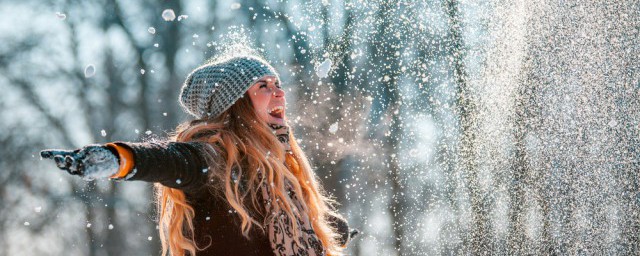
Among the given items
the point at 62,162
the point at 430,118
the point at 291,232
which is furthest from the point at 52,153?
the point at 430,118

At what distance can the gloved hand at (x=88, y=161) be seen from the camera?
6.13ft

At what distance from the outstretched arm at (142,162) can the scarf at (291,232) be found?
1.19 feet

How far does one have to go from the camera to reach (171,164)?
227 centimetres

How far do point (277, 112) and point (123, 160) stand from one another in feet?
3.72

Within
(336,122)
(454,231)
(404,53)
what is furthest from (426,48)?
(454,231)

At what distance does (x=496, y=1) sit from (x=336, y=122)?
340 centimetres

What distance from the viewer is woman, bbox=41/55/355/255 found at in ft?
8.25

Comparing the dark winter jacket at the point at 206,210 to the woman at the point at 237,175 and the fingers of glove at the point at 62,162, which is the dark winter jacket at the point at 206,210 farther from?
the fingers of glove at the point at 62,162

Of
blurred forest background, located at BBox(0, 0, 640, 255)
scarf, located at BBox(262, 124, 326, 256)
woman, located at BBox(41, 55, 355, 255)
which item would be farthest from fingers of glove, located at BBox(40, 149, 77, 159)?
blurred forest background, located at BBox(0, 0, 640, 255)

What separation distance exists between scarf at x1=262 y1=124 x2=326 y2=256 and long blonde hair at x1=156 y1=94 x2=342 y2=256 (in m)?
0.02

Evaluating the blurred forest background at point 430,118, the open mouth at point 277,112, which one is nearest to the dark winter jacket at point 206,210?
the open mouth at point 277,112

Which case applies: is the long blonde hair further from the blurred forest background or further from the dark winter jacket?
the blurred forest background

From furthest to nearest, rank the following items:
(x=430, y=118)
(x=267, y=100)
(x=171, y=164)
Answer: (x=430, y=118) → (x=267, y=100) → (x=171, y=164)

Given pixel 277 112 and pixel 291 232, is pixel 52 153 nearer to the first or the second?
pixel 291 232
